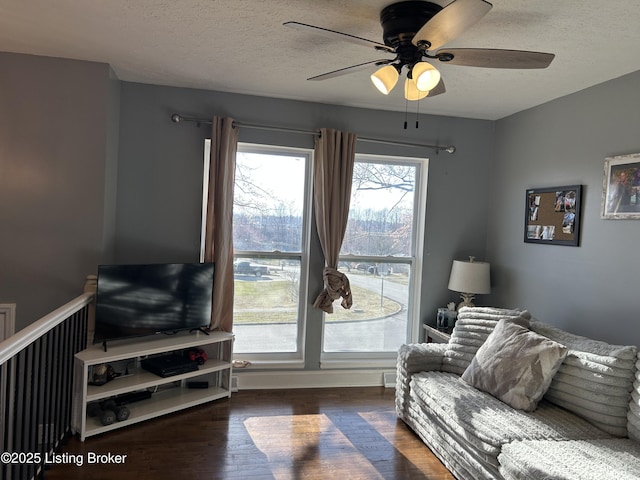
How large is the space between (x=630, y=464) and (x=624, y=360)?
0.55 m

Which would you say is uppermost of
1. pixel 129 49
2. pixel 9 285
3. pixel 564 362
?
pixel 129 49

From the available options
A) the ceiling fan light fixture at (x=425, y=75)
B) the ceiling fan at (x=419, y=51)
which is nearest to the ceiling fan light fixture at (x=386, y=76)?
the ceiling fan at (x=419, y=51)

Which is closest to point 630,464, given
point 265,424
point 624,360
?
point 624,360

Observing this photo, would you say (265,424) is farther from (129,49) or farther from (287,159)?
(129,49)

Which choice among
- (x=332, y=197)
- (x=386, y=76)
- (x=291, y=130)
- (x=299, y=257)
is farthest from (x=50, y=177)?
(x=386, y=76)

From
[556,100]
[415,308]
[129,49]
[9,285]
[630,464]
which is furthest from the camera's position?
[415,308]

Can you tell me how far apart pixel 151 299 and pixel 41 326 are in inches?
45.6

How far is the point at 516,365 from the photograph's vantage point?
2.67 meters

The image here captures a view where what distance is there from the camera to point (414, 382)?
312cm

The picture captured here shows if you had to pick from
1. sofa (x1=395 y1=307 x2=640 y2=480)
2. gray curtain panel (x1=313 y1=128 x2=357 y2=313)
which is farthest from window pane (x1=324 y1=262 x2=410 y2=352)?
sofa (x1=395 y1=307 x2=640 y2=480)

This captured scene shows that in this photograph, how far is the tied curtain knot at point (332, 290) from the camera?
150 inches

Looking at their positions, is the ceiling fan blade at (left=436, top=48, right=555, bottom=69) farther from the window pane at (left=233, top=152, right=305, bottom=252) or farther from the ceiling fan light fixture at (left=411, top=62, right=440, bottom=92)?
the window pane at (left=233, top=152, right=305, bottom=252)

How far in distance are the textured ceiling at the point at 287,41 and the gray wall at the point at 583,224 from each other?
0.20 metres

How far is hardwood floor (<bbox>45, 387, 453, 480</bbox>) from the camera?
2.56 metres
